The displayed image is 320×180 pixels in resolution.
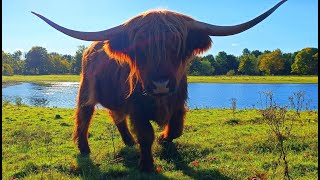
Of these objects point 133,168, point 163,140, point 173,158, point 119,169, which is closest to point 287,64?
point 163,140

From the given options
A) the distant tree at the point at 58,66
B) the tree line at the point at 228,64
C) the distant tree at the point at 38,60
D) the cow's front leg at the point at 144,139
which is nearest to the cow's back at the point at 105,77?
the cow's front leg at the point at 144,139

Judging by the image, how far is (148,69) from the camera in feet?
14.8

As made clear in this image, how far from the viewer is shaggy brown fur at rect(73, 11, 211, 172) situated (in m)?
4.55

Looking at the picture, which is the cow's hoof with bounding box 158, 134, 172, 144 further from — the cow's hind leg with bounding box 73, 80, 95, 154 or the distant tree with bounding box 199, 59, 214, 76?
the distant tree with bounding box 199, 59, 214, 76

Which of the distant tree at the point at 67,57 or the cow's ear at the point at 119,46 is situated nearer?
the cow's ear at the point at 119,46

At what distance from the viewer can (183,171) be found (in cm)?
507

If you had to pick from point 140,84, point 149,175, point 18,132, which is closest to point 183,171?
point 149,175

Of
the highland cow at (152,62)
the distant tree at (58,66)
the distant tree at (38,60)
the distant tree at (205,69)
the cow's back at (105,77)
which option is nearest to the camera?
the highland cow at (152,62)

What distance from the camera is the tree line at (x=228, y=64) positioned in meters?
80.4

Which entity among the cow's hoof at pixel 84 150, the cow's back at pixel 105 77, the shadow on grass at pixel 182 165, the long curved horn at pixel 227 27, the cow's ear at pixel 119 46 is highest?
the long curved horn at pixel 227 27

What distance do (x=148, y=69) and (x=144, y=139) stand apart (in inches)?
43.9

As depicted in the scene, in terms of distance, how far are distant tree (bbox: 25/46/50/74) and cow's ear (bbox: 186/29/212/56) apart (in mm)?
109712

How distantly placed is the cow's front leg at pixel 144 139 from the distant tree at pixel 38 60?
109584 millimetres

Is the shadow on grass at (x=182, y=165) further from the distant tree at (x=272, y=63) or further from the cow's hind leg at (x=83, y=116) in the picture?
the distant tree at (x=272, y=63)
